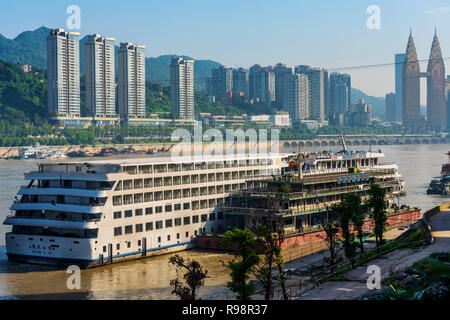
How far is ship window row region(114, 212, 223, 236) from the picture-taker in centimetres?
3956

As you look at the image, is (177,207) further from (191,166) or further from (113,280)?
(113,280)

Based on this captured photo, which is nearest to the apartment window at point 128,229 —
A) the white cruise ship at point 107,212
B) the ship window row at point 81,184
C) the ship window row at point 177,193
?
the white cruise ship at point 107,212

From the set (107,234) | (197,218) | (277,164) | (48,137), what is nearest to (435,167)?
(277,164)

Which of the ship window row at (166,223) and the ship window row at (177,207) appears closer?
the ship window row at (166,223)

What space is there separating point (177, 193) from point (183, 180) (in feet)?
4.01

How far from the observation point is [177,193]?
43781mm

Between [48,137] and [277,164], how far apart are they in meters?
133

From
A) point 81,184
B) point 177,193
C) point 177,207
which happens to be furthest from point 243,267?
point 177,193

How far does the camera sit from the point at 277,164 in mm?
51906

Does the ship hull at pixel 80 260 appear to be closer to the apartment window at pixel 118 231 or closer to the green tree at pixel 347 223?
the apartment window at pixel 118 231

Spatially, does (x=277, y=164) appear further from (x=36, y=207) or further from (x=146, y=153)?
(x=146, y=153)

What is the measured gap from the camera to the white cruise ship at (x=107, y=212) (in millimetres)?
37781

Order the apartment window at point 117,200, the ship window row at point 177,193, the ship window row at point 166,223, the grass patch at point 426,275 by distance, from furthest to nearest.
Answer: the ship window row at point 177,193 < the ship window row at point 166,223 < the apartment window at point 117,200 < the grass patch at point 426,275

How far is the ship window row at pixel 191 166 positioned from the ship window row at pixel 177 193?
1501 millimetres
